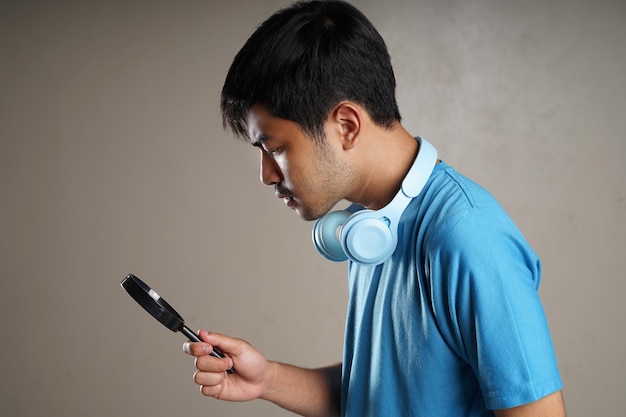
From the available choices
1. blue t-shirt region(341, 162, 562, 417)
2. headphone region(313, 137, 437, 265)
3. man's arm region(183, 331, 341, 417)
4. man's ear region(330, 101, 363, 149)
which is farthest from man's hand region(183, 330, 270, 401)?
man's ear region(330, 101, 363, 149)

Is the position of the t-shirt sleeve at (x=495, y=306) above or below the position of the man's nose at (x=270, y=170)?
below

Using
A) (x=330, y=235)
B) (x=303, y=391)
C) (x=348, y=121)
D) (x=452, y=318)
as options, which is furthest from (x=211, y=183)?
(x=452, y=318)

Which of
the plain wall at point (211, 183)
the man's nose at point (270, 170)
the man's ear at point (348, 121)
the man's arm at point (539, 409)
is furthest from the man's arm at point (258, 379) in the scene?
the plain wall at point (211, 183)

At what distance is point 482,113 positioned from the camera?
3018 mm

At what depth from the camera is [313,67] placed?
1117mm

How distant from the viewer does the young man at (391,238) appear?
36.3 inches

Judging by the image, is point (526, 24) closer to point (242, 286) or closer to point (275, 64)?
point (242, 286)

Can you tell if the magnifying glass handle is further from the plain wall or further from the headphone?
the plain wall

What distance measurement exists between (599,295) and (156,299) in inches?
93.2

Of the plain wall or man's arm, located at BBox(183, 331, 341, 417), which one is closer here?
man's arm, located at BBox(183, 331, 341, 417)

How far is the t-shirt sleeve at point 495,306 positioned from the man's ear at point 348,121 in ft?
0.82

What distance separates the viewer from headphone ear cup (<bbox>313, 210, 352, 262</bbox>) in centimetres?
125

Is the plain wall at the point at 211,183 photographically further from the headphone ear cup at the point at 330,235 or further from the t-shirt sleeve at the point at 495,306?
the t-shirt sleeve at the point at 495,306

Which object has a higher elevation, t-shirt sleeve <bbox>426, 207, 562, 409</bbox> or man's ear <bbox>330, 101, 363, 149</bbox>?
man's ear <bbox>330, 101, 363, 149</bbox>
